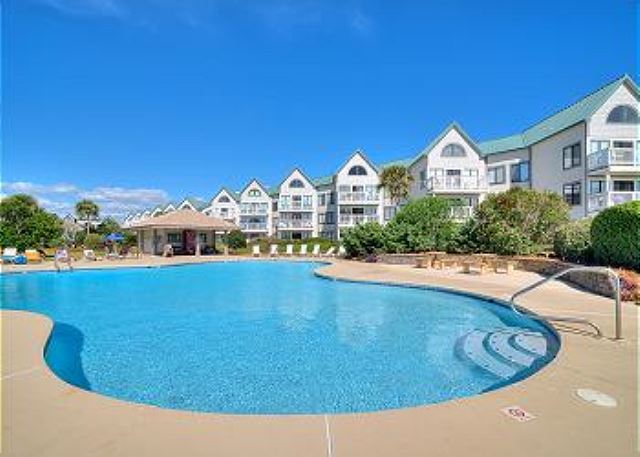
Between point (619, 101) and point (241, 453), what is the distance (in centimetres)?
3500

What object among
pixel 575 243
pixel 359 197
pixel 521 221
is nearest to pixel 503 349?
pixel 575 243

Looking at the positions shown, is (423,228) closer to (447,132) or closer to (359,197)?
(447,132)

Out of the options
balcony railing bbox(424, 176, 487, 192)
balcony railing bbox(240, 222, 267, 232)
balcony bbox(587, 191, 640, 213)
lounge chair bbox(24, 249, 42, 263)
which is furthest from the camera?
balcony railing bbox(240, 222, 267, 232)

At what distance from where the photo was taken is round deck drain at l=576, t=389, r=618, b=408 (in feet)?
14.6

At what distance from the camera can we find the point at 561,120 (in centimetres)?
3519

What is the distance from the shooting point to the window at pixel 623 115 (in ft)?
98.2

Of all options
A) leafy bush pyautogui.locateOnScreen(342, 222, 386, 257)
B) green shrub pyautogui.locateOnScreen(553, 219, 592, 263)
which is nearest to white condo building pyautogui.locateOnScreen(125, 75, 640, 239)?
leafy bush pyautogui.locateOnScreen(342, 222, 386, 257)

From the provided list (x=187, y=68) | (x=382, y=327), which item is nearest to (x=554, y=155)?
(x=187, y=68)

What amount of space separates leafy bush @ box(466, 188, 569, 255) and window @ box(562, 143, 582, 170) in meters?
10.2

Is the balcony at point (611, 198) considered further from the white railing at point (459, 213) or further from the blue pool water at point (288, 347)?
the blue pool water at point (288, 347)

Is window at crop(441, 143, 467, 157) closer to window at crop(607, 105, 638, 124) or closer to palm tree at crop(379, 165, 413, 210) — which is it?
palm tree at crop(379, 165, 413, 210)

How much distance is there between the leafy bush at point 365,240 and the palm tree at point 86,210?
197ft

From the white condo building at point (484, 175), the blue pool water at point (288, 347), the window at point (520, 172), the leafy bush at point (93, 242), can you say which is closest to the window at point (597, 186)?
the white condo building at point (484, 175)

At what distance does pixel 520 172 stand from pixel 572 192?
6812 millimetres
